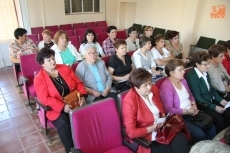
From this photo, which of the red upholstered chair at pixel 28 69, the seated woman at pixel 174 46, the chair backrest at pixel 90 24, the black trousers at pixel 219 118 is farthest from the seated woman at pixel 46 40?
the black trousers at pixel 219 118

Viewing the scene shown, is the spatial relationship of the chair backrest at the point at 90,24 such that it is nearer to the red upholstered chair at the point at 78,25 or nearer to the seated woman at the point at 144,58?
the red upholstered chair at the point at 78,25

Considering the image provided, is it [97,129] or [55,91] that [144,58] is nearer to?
[55,91]

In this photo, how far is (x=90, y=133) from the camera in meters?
1.66

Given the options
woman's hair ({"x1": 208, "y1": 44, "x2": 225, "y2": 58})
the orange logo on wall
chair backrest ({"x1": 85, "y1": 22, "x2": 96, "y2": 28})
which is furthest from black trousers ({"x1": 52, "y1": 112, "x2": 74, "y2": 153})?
chair backrest ({"x1": 85, "y1": 22, "x2": 96, "y2": 28})

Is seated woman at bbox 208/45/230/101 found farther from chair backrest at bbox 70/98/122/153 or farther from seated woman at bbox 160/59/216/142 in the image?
chair backrest at bbox 70/98/122/153

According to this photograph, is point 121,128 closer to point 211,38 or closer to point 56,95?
point 56,95

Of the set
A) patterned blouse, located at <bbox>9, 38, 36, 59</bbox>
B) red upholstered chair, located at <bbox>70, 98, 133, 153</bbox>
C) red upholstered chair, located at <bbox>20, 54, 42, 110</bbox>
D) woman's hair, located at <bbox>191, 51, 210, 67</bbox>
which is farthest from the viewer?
patterned blouse, located at <bbox>9, 38, 36, 59</bbox>

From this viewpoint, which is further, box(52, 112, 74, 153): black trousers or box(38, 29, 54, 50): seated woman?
box(38, 29, 54, 50): seated woman

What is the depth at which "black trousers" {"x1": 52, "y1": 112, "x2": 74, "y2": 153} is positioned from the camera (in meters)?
2.06

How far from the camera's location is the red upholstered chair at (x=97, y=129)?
5.19 ft

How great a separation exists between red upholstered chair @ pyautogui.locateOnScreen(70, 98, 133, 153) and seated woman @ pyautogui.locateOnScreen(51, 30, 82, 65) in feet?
6.02

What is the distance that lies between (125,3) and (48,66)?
253 inches

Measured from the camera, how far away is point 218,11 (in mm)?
5113

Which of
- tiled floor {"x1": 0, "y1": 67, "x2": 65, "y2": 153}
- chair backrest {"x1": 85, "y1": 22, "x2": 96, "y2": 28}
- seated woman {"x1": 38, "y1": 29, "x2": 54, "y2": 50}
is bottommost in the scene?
tiled floor {"x1": 0, "y1": 67, "x2": 65, "y2": 153}
